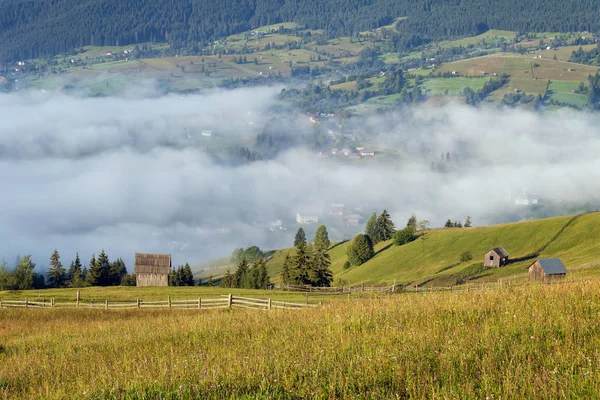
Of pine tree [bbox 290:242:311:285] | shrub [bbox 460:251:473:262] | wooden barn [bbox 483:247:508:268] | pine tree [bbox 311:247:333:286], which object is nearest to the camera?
pine tree [bbox 311:247:333:286]

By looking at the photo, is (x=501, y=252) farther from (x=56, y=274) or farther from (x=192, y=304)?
(x=56, y=274)

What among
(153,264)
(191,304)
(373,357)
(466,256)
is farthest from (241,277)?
(373,357)

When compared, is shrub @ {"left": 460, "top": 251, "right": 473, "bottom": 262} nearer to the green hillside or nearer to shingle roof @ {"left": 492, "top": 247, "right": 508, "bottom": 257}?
the green hillside

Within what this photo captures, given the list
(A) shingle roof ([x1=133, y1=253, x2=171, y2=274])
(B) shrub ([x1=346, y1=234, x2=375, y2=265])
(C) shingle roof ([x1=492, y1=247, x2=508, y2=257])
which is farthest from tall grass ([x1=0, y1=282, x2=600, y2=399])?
(B) shrub ([x1=346, y1=234, x2=375, y2=265])

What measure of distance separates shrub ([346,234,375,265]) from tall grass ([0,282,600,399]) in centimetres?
15196

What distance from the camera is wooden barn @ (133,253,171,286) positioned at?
13100cm

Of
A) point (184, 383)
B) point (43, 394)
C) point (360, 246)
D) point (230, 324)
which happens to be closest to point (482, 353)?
point (184, 383)

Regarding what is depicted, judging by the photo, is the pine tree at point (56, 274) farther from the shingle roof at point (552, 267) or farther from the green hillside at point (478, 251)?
the shingle roof at point (552, 267)

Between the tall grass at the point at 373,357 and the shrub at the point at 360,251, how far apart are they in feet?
499

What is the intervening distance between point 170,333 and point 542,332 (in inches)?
553

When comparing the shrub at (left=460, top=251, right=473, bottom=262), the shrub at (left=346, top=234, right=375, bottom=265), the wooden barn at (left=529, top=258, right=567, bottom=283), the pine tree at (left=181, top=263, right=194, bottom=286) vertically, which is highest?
the shrub at (left=346, top=234, right=375, bottom=265)

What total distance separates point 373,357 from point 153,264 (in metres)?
121

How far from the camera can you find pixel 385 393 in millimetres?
12688

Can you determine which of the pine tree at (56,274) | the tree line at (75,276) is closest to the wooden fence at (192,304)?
the tree line at (75,276)
